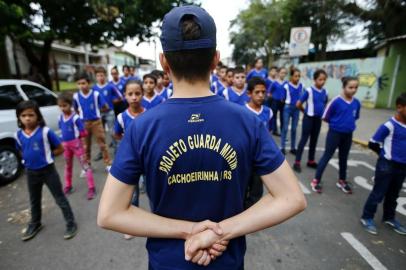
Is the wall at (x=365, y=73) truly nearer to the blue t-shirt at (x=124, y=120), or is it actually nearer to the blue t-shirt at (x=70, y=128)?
the blue t-shirt at (x=124, y=120)

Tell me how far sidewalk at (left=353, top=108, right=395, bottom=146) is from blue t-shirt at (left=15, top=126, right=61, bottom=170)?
7.33m

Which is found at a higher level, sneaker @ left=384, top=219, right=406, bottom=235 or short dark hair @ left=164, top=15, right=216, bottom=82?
short dark hair @ left=164, top=15, right=216, bottom=82

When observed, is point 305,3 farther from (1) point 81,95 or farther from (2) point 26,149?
(2) point 26,149

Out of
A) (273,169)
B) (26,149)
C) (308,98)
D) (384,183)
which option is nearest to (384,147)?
(384,183)

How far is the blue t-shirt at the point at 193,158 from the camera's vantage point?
105 cm

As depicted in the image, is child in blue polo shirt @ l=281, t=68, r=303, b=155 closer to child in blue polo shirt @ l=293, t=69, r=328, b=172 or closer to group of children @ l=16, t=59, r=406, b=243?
group of children @ l=16, t=59, r=406, b=243

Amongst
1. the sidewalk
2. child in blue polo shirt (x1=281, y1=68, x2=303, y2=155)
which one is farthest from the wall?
child in blue polo shirt (x1=281, y1=68, x2=303, y2=155)

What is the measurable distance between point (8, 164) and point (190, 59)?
5163mm

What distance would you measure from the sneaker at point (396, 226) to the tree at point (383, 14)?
1773 centimetres

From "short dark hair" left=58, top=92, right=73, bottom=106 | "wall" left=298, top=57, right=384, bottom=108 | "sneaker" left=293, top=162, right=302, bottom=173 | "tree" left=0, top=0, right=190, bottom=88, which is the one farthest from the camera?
"wall" left=298, top=57, right=384, bottom=108

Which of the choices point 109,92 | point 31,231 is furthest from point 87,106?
point 31,231

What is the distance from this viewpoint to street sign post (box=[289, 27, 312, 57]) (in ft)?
32.4

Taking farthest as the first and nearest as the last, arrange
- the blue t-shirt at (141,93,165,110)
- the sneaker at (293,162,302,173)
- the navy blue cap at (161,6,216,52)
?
the sneaker at (293,162,302,173)
the blue t-shirt at (141,93,165,110)
the navy blue cap at (161,6,216,52)

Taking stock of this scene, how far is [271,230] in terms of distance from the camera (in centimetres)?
339
